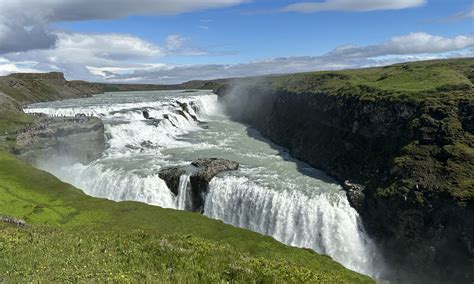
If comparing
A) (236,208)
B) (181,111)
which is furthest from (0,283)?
(181,111)

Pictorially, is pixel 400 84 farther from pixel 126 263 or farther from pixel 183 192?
pixel 126 263

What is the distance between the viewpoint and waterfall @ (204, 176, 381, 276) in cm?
4269

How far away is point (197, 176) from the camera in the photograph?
5044cm

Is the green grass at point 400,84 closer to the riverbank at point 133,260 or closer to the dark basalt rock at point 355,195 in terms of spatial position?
the dark basalt rock at point 355,195

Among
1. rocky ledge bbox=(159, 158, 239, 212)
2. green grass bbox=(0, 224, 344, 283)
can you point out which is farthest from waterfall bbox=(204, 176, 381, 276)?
green grass bbox=(0, 224, 344, 283)

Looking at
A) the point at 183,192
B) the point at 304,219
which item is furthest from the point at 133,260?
the point at 183,192

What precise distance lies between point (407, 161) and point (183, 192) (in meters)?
25.7

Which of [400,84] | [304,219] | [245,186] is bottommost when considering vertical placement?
[304,219]

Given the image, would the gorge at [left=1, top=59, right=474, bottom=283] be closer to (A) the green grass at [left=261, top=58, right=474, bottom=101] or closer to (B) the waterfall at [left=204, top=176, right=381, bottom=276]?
(B) the waterfall at [left=204, top=176, right=381, bottom=276]

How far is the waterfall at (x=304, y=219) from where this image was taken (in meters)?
42.7

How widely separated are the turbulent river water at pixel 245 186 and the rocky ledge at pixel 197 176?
797 mm

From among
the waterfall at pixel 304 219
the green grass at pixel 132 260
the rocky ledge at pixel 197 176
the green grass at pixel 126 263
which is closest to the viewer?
the green grass at pixel 126 263

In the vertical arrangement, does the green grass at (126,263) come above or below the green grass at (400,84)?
below

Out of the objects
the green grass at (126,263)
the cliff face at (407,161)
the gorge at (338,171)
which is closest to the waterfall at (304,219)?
the gorge at (338,171)
